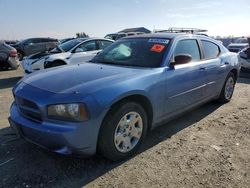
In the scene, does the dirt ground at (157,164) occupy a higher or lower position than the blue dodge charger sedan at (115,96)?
lower

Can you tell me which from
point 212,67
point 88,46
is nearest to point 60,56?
point 88,46

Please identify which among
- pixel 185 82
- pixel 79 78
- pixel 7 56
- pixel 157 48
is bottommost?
pixel 7 56

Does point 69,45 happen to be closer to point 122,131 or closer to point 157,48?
point 157,48

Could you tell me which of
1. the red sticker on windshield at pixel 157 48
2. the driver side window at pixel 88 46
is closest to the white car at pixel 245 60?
the driver side window at pixel 88 46

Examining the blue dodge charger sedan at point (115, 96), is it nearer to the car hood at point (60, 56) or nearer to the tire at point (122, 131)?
the tire at point (122, 131)

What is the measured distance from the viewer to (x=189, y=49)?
4555 millimetres

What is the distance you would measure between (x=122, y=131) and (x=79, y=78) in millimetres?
886

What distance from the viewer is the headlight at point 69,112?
9.16 ft

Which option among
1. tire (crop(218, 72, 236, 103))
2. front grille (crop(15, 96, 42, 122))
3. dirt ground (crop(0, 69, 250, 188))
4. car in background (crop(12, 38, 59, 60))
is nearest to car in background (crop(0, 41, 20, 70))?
dirt ground (crop(0, 69, 250, 188))

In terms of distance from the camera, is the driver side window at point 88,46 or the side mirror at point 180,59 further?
the driver side window at point 88,46

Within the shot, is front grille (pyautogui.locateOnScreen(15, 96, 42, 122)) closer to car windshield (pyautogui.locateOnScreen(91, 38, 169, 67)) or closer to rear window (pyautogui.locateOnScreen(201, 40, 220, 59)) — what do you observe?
car windshield (pyautogui.locateOnScreen(91, 38, 169, 67))

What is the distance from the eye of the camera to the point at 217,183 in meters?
2.92

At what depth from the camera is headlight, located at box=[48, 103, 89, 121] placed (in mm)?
2791

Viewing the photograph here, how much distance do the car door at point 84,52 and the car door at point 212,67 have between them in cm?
479
